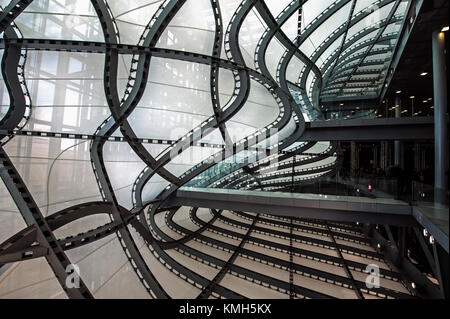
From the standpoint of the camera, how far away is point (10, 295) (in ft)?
29.9

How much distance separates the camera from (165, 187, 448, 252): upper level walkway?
8.91m

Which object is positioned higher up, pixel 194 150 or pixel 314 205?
pixel 194 150

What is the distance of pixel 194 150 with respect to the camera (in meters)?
14.4

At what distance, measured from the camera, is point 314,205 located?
1007 centimetres

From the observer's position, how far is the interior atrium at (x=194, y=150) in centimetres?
882

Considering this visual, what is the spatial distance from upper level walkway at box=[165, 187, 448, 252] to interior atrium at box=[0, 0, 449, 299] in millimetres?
63

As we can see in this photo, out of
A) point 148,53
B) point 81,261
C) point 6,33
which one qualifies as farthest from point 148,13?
point 81,261

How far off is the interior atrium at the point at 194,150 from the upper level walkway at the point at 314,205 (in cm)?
6

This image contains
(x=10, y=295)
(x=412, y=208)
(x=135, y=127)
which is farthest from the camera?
(x=135, y=127)

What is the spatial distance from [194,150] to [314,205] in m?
7.45

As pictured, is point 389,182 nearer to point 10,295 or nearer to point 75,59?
point 75,59

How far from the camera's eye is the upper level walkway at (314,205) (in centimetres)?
891

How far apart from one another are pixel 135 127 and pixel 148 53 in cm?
478

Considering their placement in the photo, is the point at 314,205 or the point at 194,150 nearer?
the point at 314,205
